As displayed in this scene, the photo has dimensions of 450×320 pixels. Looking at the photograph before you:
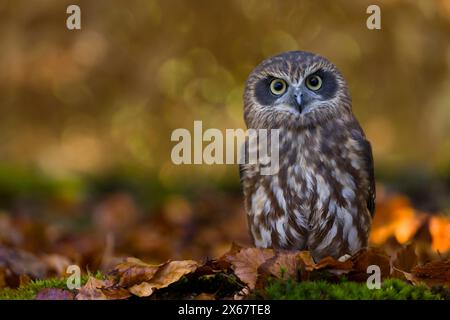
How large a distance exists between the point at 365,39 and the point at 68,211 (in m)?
3.43

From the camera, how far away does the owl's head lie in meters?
3.70

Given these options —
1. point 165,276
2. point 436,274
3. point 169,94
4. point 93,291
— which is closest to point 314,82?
point 436,274

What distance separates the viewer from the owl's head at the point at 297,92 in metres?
3.70

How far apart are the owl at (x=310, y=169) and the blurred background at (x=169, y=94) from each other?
2.89 meters

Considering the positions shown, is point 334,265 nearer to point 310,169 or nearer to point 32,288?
point 310,169

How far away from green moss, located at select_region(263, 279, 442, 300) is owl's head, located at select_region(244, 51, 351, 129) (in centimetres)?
124

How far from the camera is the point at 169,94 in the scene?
27.2 ft

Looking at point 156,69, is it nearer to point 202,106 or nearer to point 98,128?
point 202,106

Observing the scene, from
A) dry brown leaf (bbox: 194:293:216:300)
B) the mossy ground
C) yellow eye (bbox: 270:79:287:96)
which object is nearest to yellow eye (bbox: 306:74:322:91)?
yellow eye (bbox: 270:79:287:96)

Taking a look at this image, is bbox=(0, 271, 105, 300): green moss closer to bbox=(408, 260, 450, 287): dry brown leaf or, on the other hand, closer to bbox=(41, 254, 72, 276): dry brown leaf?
bbox=(41, 254, 72, 276): dry brown leaf

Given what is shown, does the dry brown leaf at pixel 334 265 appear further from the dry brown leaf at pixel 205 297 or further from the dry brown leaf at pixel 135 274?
the dry brown leaf at pixel 135 274

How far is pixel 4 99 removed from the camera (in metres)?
8.16

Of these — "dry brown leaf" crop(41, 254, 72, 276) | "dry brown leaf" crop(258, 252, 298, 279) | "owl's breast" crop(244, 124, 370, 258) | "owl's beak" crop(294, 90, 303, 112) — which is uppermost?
"owl's beak" crop(294, 90, 303, 112)

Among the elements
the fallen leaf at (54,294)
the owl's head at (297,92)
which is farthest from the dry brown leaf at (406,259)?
the fallen leaf at (54,294)
